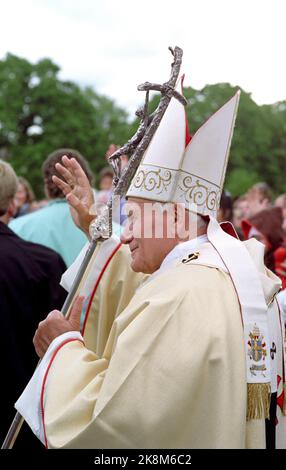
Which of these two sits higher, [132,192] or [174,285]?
Result: [132,192]

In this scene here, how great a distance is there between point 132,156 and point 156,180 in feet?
0.77

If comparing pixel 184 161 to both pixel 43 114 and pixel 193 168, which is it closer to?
pixel 193 168

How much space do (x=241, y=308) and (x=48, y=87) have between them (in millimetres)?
36262

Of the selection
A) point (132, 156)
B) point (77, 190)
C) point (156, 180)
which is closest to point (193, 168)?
point (156, 180)

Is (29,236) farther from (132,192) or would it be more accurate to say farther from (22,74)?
(22,74)

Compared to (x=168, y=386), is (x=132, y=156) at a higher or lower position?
higher

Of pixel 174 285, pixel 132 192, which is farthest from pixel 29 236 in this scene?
pixel 174 285

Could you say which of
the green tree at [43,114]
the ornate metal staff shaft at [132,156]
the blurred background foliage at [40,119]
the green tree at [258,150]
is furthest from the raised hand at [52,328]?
the green tree at [258,150]

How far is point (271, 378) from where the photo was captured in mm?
2627

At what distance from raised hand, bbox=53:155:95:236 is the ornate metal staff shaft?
1.18 ft

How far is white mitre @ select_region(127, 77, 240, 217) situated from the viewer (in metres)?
2.79

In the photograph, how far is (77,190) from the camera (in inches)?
139

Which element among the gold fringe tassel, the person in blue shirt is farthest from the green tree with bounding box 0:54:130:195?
the gold fringe tassel

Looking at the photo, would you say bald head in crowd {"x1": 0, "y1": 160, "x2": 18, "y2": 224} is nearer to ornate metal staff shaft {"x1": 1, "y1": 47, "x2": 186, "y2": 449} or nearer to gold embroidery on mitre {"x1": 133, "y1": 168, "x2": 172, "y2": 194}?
ornate metal staff shaft {"x1": 1, "y1": 47, "x2": 186, "y2": 449}
